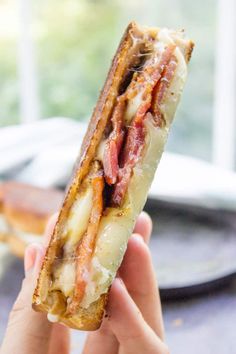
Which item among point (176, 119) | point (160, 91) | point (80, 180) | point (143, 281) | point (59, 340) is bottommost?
point (176, 119)

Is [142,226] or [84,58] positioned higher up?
[142,226]

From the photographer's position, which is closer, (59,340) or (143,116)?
(143,116)

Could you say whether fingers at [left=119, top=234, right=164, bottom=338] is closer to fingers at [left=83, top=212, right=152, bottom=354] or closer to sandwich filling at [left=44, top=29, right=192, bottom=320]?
fingers at [left=83, top=212, right=152, bottom=354]

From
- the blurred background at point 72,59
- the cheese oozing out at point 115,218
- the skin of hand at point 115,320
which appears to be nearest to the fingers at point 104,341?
the skin of hand at point 115,320

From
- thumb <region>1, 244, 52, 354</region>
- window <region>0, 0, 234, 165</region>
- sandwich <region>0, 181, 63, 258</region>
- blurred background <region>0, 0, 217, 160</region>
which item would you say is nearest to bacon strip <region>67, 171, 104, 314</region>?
thumb <region>1, 244, 52, 354</region>

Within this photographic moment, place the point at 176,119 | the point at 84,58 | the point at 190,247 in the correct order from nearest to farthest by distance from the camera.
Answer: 1. the point at 190,247
2. the point at 176,119
3. the point at 84,58

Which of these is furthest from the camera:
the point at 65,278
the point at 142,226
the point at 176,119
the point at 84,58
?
the point at 84,58

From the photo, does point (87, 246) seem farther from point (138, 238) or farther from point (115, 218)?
point (138, 238)

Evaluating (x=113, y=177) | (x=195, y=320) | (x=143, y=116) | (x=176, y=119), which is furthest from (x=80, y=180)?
(x=176, y=119)

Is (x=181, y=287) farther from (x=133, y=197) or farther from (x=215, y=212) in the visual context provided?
(x=133, y=197)
